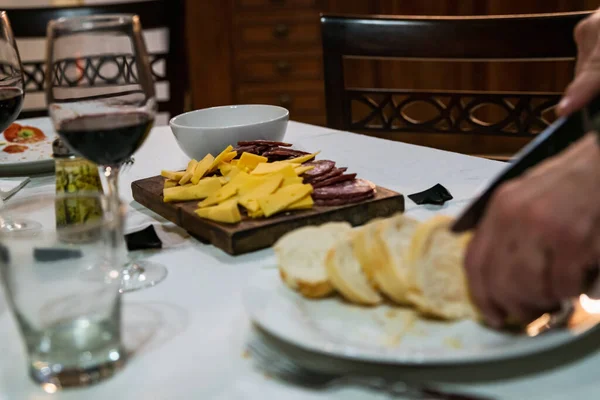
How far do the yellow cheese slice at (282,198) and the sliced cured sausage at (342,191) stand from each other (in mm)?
32

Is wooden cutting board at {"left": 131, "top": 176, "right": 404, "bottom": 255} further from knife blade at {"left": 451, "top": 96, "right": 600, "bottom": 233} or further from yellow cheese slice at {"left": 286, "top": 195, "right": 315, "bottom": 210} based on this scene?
knife blade at {"left": 451, "top": 96, "right": 600, "bottom": 233}

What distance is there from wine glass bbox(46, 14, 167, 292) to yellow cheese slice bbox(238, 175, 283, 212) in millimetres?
155

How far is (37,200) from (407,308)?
44 cm

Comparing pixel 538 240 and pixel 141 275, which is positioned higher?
pixel 538 240

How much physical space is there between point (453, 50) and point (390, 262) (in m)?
1.12

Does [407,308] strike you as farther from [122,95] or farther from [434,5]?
[434,5]

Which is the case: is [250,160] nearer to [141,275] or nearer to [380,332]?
[141,275]

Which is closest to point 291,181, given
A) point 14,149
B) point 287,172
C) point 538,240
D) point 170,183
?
point 287,172

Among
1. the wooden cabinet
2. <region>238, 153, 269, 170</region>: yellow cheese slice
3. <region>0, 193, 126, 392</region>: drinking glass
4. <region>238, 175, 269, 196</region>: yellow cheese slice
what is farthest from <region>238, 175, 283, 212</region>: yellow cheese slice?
the wooden cabinet

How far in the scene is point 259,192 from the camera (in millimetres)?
1037

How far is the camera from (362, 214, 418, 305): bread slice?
685mm

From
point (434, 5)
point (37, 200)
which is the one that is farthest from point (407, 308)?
point (434, 5)

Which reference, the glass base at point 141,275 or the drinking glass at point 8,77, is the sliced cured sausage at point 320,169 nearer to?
the glass base at point 141,275

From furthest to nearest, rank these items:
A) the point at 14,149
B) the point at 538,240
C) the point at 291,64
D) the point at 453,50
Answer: the point at 291,64 → the point at 453,50 → the point at 14,149 → the point at 538,240
